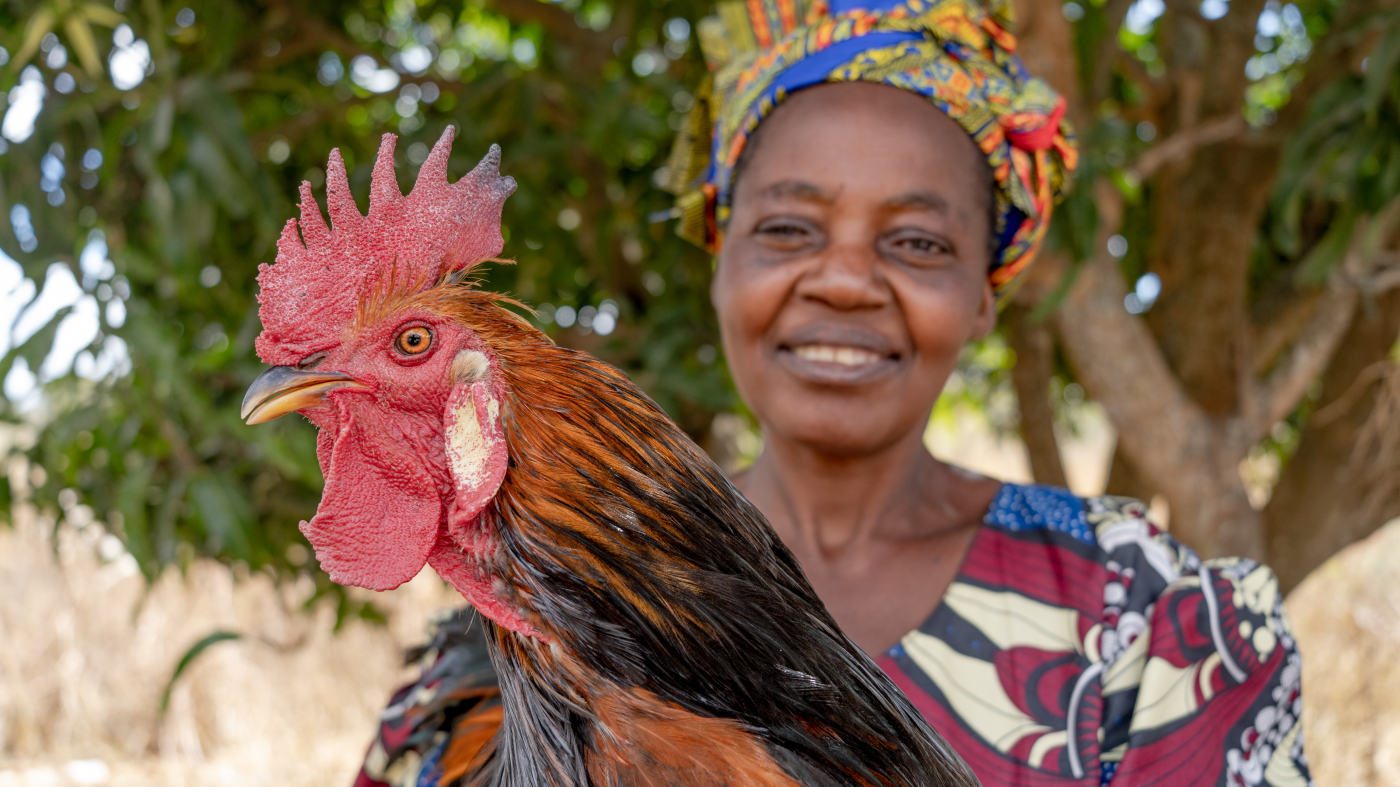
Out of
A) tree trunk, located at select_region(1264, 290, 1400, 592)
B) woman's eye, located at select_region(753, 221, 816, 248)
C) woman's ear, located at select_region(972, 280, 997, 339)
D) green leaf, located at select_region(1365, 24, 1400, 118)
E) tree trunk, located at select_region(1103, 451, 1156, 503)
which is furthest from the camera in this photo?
tree trunk, located at select_region(1103, 451, 1156, 503)

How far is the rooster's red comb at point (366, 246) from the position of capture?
102cm

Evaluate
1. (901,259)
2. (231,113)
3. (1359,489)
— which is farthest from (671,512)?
(1359,489)

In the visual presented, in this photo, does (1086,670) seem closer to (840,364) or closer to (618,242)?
(840,364)

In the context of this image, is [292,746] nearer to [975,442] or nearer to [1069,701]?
[1069,701]

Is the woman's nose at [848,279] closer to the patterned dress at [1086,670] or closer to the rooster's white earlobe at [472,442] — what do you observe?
the patterned dress at [1086,670]

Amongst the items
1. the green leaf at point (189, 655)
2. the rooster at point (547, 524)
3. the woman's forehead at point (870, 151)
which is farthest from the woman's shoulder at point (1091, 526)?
the green leaf at point (189, 655)

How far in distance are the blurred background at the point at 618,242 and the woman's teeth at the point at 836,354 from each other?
0.77 meters

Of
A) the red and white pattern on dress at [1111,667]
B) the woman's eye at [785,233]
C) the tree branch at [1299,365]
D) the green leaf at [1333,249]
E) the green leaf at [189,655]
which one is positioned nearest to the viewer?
the red and white pattern on dress at [1111,667]

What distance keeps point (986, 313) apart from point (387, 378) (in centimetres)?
127

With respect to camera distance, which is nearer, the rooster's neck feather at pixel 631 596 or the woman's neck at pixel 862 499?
the rooster's neck feather at pixel 631 596

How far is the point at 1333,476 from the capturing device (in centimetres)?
346

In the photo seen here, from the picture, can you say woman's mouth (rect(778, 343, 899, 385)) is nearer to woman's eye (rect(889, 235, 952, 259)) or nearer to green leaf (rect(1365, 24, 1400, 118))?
woman's eye (rect(889, 235, 952, 259))

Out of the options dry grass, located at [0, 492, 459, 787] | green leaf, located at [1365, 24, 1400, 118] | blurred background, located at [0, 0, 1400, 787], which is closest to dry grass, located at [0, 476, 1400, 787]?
dry grass, located at [0, 492, 459, 787]

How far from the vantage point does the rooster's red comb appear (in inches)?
40.2
